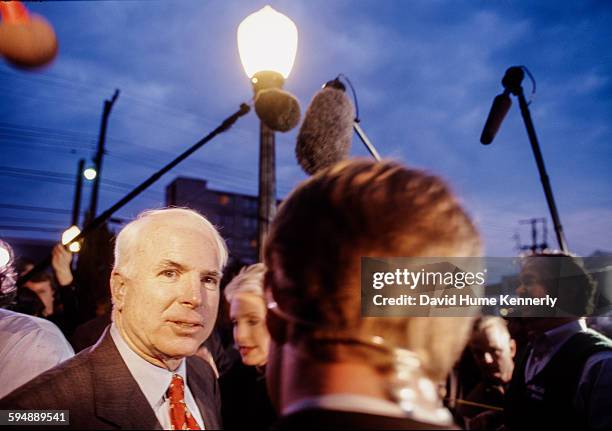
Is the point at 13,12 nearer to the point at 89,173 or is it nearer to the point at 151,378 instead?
the point at 151,378

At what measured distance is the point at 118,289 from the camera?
2.28 metres

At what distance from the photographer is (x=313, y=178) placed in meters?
1.09

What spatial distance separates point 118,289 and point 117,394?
1.94ft

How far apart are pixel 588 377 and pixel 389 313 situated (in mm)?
2630

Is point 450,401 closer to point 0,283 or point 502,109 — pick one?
point 502,109

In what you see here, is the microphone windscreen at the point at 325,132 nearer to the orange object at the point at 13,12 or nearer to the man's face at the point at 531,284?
the man's face at the point at 531,284

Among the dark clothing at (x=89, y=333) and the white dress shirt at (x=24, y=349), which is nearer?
the white dress shirt at (x=24, y=349)

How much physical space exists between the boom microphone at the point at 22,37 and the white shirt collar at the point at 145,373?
1285 millimetres

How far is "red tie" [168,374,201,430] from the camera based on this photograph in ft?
6.50

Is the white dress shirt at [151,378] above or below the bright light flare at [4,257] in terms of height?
below

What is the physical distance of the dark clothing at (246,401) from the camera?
3199mm

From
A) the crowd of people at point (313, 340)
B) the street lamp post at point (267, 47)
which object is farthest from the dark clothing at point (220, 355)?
the street lamp post at point (267, 47)

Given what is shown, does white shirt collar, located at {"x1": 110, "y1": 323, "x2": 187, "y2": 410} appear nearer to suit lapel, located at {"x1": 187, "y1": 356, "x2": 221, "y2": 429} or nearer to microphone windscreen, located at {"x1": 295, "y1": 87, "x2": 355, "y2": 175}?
suit lapel, located at {"x1": 187, "y1": 356, "x2": 221, "y2": 429}

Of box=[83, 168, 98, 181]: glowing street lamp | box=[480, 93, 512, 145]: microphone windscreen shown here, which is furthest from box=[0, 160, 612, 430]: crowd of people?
box=[83, 168, 98, 181]: glowing street lamp
